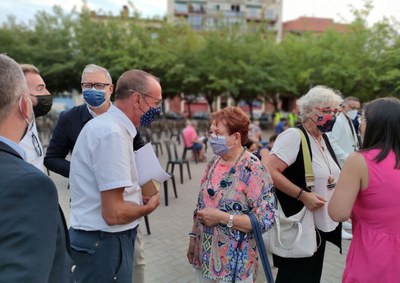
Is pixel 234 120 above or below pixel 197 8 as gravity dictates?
below

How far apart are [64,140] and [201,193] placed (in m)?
1.37

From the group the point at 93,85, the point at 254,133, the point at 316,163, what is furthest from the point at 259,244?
the point at 254,133

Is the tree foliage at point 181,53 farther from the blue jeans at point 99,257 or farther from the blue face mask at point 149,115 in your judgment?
the blue jeans at point 99,257

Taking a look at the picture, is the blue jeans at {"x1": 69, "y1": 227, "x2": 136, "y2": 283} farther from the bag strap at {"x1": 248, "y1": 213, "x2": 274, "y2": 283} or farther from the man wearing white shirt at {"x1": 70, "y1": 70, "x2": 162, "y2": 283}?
the bag strap at {"x1": 248, "y1": 213, "x2": 274, "y2": 283}

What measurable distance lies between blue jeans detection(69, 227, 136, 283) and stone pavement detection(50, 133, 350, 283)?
1.17 meters

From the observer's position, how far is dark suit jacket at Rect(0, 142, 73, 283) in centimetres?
91

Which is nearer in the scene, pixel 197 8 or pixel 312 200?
pixel 312 200

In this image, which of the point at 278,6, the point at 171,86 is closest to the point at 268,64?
the point at 171,86

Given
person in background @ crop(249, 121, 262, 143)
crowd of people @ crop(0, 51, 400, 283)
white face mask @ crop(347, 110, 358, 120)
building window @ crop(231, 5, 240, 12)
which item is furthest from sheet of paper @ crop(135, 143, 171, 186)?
building window @ crop(231, 5, 240, 12)

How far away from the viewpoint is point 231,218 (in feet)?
6.94

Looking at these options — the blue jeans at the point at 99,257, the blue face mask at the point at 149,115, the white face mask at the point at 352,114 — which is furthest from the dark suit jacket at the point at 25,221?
the white face mask at the point at 352,114

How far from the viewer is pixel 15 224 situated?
3.02ft

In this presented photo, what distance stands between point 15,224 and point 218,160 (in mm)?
1701

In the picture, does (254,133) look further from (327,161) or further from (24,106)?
(24,106)
